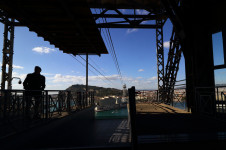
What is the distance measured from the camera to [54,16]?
16.1 ft

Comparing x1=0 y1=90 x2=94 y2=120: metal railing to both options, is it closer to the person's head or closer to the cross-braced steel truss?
the person's head

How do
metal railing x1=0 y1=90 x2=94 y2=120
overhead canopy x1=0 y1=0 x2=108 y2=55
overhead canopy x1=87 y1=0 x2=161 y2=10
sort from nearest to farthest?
metal railing x1=0 y1=90 x2=94 y2=120 < overhead canopy x1=0 y1=0 x2=108 y2=55 < overhead canopy x1=87 y1=0 x2=161 y2=10

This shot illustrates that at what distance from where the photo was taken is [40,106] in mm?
4633

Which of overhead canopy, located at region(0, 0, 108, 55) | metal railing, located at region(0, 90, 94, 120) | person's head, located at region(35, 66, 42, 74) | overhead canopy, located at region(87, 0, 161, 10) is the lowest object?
metal railing, located at region(0, 90, 94, 120)

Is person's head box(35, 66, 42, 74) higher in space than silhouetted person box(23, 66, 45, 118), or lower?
higher

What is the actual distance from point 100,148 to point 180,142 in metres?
1.72

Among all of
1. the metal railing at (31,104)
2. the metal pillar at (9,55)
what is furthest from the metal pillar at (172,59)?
the metal pillar at (9,55)

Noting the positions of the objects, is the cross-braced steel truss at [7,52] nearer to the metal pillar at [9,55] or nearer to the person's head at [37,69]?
the metal pillar at [9,55]

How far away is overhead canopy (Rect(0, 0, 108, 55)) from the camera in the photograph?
14.0 ft

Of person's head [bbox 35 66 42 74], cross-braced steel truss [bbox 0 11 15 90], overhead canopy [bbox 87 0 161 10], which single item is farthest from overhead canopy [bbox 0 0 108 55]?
cross-braced steel truss [bbox 0 11 15 90]

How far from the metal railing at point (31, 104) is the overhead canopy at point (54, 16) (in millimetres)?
2853

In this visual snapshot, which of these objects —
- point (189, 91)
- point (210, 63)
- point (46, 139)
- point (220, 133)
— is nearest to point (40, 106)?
point (46, 139)

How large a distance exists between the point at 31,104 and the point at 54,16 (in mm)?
3366

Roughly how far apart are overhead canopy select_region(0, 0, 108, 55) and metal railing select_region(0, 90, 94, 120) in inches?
112
